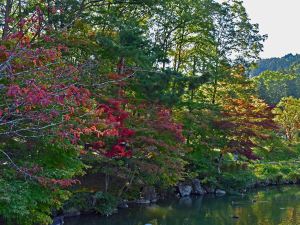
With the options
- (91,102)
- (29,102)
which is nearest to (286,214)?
(91,102)

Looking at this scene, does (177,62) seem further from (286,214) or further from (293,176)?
(286,214)

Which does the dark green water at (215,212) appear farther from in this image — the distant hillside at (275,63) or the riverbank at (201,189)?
the distant hillside at (275,63)

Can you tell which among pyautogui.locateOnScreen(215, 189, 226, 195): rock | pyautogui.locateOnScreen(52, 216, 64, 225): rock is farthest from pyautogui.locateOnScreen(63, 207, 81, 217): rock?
pyautogui.locateOnScreen(215, 189, 226, 195): rock

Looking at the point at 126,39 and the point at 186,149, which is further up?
the point at 126,39

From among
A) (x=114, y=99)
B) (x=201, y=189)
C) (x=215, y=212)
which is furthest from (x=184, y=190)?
(x=114, y=99)

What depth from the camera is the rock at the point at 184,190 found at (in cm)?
1883

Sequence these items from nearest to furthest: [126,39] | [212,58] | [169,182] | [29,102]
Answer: [29,102], [126,39], [169,182], [212,58]

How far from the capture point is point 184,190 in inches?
746

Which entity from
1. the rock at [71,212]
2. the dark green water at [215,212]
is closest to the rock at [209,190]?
→ the dark green water at [215,212]

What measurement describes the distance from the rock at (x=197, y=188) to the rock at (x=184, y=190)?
0.98 ft

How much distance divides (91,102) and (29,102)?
321cm

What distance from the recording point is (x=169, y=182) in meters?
16.2

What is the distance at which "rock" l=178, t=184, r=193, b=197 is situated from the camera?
1883 centimetres

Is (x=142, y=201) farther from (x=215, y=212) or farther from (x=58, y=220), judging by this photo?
(x=58, y=220)
